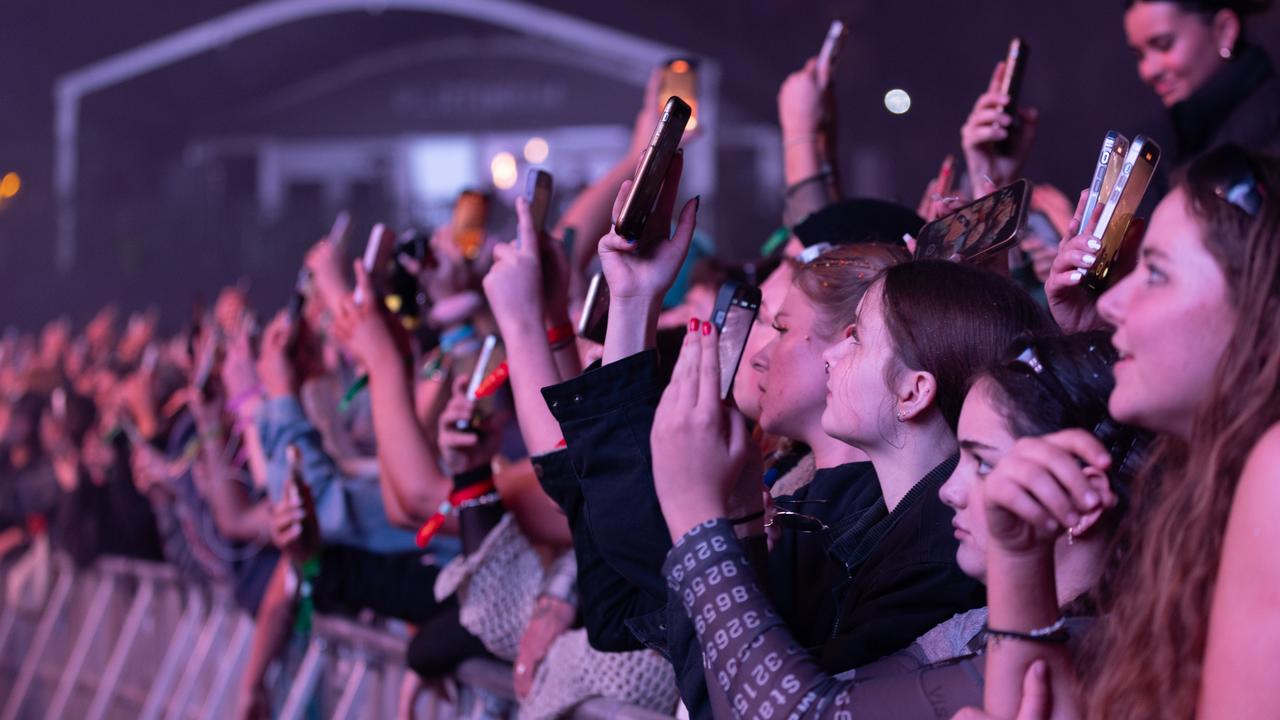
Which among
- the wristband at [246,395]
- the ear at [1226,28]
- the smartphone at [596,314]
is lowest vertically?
the wristband at [246,395]

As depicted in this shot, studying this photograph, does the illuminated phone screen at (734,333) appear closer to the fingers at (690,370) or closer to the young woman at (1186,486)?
the fingers at (690,370)

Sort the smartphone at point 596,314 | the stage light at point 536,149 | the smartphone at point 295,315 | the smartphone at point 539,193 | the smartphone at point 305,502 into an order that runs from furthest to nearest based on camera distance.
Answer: the stage light at point 536,149
the smartphone at point 295,315
the smartphone at point 305,502
the smartphone at point 539,193
the smartphone at point 596,314

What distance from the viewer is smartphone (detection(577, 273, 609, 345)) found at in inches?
72.2

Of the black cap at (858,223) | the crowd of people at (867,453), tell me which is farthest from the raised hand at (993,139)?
the black cap at (858,223)

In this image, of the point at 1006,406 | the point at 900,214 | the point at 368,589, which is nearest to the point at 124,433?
the point at 368,589

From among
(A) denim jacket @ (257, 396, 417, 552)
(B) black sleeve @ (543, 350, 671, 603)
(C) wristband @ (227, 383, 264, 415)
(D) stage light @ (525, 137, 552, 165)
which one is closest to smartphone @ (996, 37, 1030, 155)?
(B) black sleeve @ (543, 350, 671, 603)

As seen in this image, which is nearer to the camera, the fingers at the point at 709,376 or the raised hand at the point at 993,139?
the fingers at the point at 709,376

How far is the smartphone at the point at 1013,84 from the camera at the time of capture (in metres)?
2.15

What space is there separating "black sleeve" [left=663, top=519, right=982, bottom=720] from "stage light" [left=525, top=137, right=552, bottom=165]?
1073cm

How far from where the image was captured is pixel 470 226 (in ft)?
10.4

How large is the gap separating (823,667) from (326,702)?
2669mm

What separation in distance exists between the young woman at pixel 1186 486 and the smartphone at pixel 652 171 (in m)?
0.58

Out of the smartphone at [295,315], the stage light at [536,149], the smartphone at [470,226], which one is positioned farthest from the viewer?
the stage light at [536,149]

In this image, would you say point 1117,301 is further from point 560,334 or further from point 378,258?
point 378,258
